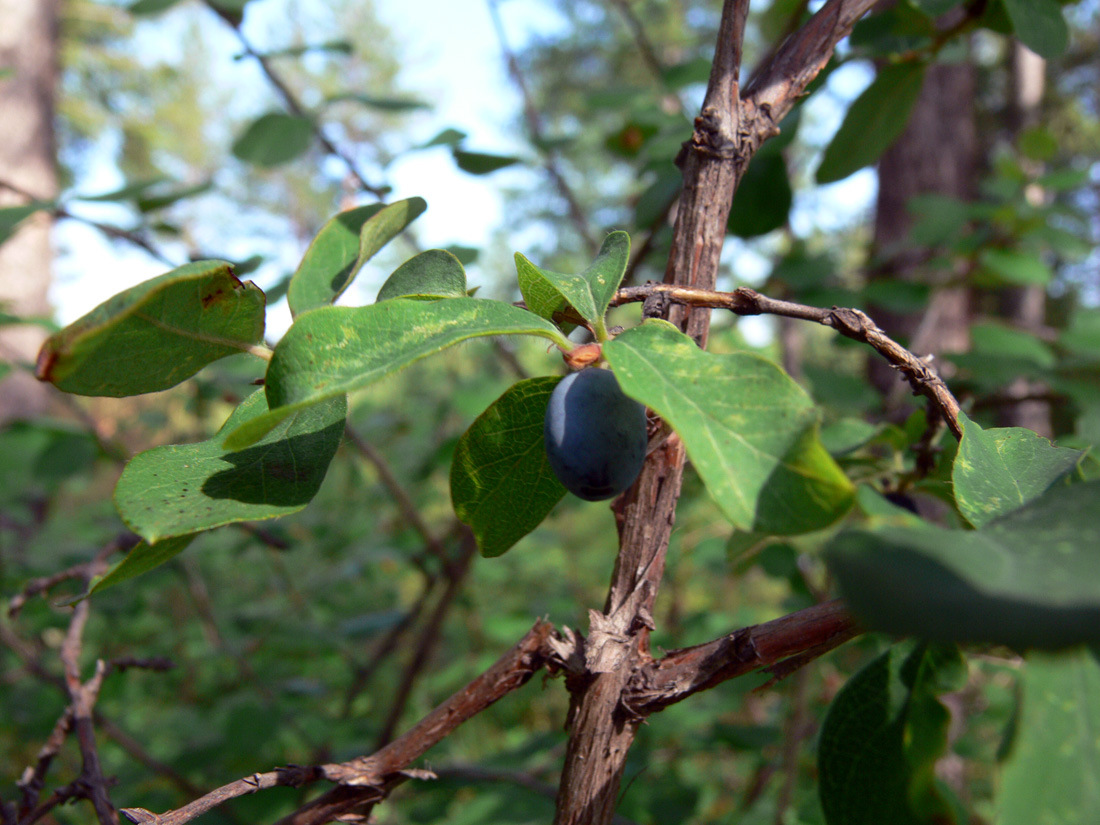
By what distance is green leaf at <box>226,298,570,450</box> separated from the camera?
369 millimetres

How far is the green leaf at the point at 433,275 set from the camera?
0.51 metres

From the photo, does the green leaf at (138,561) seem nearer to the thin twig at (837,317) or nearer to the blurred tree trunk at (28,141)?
the thin twig at (837,317)

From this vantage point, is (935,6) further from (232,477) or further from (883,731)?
(232,477)

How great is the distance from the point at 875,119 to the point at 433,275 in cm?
75

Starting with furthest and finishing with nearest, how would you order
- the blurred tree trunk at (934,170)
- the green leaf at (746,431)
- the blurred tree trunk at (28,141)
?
the blurred tree trunk at (28,141), the blurred tree trunk at (934,170), the green leaf at (746,431)

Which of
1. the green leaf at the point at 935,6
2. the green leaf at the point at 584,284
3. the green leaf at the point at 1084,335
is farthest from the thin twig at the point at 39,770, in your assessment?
the green leaf at the point at 1084,335

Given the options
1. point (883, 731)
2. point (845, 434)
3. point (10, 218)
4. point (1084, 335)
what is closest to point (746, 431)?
point (883, 731)

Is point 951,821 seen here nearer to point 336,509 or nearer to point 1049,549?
point 1049,549

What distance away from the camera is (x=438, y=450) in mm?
1802

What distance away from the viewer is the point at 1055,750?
1.02 ft

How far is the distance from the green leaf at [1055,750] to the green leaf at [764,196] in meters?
0.87

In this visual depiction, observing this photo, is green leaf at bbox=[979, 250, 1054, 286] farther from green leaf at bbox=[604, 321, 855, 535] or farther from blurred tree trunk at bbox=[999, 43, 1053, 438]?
green leaf at bbox=[604, 321, 855, 535]

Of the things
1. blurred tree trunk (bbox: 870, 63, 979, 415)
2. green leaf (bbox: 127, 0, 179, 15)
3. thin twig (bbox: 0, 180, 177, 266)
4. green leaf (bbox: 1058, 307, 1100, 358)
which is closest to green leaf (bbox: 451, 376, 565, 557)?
thin twig (bbox: 0, 180, 177, 266)

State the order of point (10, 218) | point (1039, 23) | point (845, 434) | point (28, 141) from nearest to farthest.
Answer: point (1039, 23) → point (845, 434) → point (10, 218) → point (28, 141)
